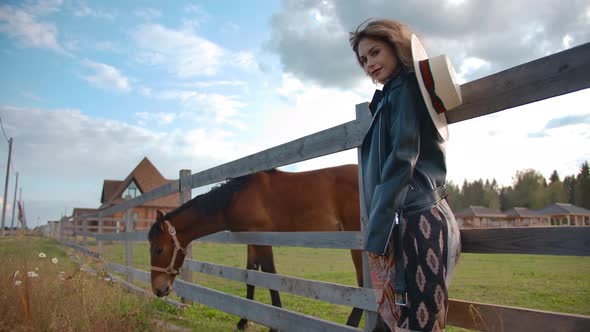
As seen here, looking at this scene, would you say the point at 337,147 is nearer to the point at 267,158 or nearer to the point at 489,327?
the point at 267,158

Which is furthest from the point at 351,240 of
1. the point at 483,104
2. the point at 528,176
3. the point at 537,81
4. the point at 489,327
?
the point at 528,176

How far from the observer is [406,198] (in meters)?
1.66

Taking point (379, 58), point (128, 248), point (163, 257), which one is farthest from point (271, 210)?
point (128, 248)

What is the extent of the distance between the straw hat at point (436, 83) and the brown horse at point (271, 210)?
228 cm

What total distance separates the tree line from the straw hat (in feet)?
26.2

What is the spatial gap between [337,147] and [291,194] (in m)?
1.42

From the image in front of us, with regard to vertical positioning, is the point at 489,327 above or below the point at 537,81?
below

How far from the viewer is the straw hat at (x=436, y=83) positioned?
67.6 inches

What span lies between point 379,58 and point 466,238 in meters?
0.93

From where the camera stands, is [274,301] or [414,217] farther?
[274,301]

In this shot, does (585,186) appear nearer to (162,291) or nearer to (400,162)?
(162,291)

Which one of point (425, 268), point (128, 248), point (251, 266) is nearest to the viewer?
point (425, 268)

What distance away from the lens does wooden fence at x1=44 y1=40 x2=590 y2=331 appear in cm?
163

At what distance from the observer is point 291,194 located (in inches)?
163
